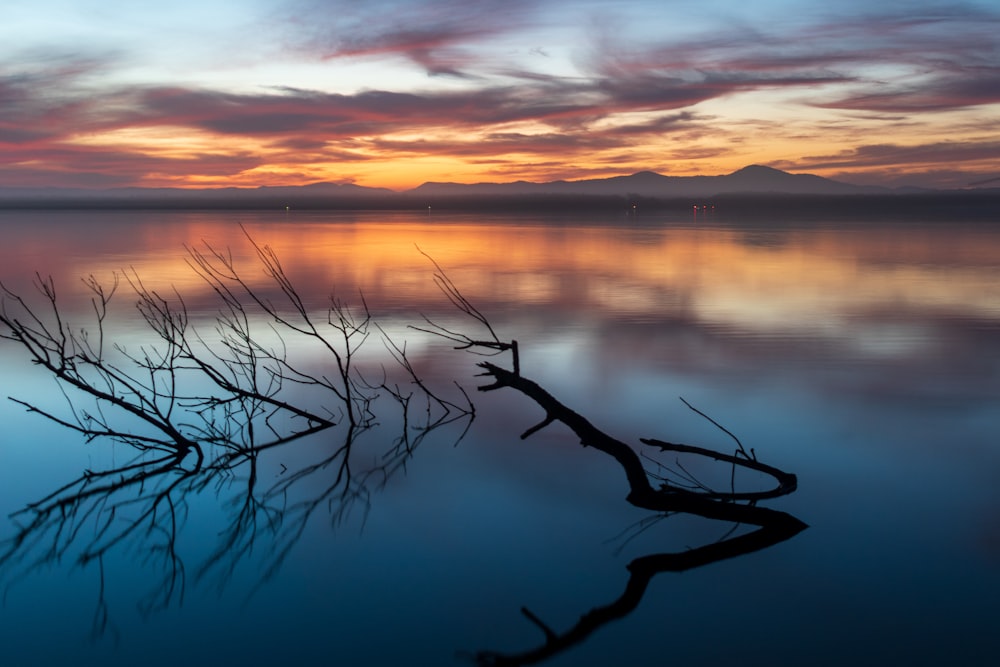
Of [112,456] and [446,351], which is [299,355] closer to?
[446,351]

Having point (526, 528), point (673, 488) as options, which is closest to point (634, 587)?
point (673, 488)

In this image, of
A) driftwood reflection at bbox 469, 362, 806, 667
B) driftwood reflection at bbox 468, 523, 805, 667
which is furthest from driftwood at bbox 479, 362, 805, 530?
driftwood reflection at bbox 468, 523, 805, 667

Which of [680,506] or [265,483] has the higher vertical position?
[680,506]

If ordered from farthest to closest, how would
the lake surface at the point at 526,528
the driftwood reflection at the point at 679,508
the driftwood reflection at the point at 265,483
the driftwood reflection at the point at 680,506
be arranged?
the driftwood reflection at the point at 265,483 < the driftwood reflection at the point at 680,506 < the driftwood reflection at the point at 679,508 < the lake surface at the point at 526,528

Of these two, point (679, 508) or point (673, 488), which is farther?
point (679, 508)

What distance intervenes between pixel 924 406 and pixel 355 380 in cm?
722

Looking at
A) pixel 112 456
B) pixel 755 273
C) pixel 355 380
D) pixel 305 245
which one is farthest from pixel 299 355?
pixel 305 245

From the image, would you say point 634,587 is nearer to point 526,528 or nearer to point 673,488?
point 673,488

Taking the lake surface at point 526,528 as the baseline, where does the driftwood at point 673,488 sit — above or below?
above

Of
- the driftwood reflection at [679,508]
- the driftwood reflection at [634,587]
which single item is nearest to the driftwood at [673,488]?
the driftwood reflection at [679,508]

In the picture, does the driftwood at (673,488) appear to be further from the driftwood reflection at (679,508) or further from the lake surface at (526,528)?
the lake surface at (526,528)

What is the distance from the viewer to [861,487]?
7.48 m

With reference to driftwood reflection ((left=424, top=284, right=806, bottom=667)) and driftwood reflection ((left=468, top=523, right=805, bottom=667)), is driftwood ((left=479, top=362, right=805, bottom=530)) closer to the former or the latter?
driftwood reflection ((left=424, top=284, right=806, bottom=667))

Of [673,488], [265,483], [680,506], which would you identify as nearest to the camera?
[673,488]
